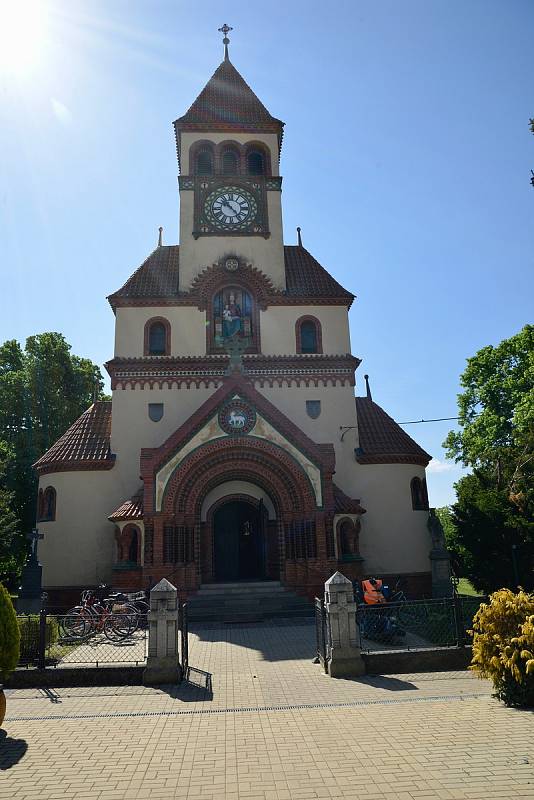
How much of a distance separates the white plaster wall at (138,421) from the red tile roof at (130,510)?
4.82 feet

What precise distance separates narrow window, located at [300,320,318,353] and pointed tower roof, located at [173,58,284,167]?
423 inches

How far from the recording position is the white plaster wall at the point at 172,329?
87.5 feet

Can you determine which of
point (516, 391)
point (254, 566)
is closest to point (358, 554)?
point (254, 566)

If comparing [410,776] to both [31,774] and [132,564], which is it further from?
[132,564]

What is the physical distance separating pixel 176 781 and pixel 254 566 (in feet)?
57.2

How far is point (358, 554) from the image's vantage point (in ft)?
77.8

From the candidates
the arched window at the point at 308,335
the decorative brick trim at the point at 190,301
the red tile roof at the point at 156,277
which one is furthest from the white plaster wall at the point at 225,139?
the arched window at the point at 308,335

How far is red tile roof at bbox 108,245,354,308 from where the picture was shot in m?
27.6

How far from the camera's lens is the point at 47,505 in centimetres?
2522

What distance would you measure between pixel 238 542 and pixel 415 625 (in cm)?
966

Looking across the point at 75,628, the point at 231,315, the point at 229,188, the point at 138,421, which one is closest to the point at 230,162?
the point at 229,188

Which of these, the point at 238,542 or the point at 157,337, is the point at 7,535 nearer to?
the point at 238,542

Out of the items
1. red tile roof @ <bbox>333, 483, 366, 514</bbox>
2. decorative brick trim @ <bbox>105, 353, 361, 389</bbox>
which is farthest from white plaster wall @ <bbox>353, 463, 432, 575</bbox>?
decorative brick trim @ <bbox>105, 353, 361, 389</bbox>

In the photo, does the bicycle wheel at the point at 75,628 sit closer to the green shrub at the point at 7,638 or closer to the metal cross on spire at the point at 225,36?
the green shrub at the point at 7,638
